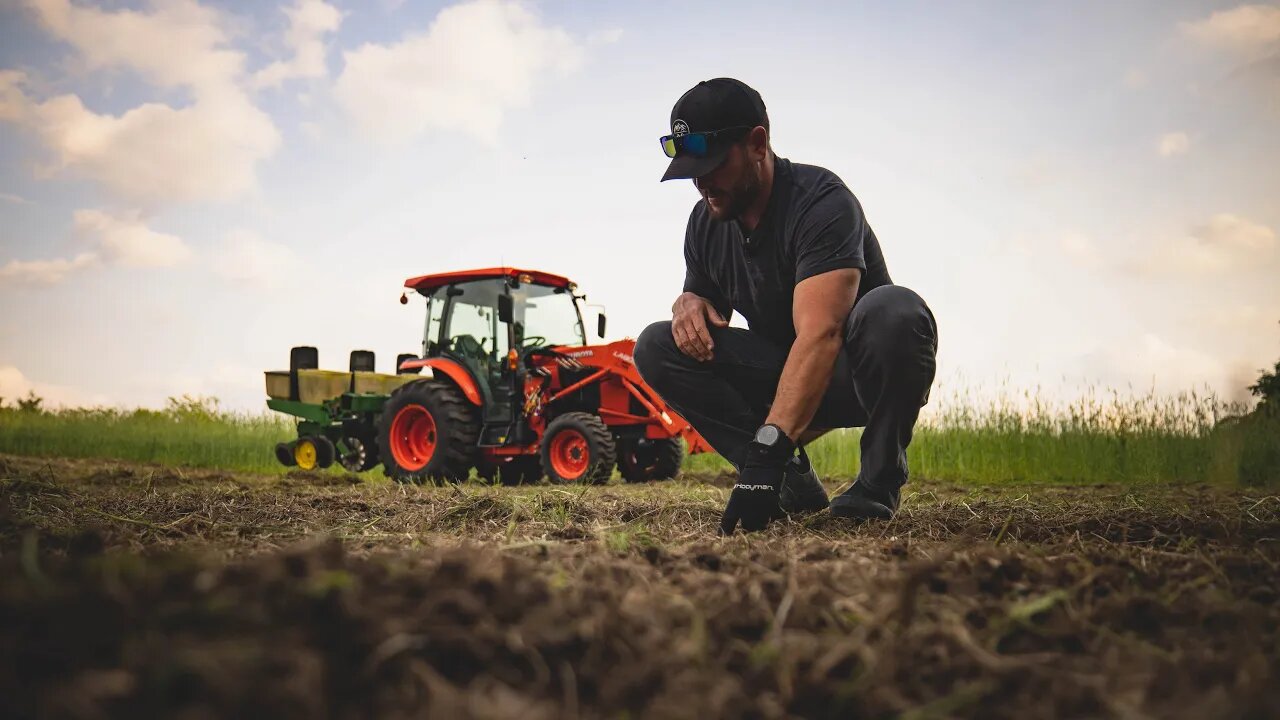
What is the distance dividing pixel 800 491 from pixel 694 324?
29.7 inches

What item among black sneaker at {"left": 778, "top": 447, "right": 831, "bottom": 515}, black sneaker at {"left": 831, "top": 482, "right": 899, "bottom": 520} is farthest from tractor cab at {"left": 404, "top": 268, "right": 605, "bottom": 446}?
black sneaker at {"left": 831, "top": 482, "right": 899, "bottom": 520}

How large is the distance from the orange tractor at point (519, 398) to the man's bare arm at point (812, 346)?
14.4 ft

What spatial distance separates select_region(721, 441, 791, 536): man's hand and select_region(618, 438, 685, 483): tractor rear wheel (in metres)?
5.17

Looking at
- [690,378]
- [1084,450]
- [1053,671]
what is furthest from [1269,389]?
[1053,671]

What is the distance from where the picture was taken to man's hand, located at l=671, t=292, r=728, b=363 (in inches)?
130

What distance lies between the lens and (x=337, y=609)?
979 mm

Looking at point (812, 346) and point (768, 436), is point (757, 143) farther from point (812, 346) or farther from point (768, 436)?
point (768, 436)

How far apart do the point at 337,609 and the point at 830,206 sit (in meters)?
2.33

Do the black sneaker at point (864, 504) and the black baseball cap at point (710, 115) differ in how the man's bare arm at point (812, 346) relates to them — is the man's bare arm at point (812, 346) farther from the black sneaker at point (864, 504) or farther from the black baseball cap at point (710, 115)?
the black baseball cap at point (710, 115)

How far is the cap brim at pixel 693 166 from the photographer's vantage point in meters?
2.84

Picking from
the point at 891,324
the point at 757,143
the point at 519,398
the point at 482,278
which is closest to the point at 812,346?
the point at 891,324

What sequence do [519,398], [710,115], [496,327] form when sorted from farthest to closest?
[496,327]
[519,398]
[710,115]

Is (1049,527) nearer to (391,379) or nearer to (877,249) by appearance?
(877,249)

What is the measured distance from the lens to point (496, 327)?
7965mm
